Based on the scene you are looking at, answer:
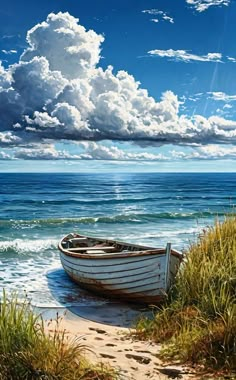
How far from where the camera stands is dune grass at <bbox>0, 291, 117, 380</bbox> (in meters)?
4.69

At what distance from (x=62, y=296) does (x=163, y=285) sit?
3389 mm

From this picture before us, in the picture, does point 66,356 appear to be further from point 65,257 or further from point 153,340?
point 65,257

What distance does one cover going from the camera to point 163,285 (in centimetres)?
937

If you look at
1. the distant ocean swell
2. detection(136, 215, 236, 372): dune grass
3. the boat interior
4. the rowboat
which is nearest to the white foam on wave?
the boat interior

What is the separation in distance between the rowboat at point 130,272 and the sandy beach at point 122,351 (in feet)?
2.55

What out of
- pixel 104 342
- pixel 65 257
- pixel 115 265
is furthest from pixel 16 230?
pixel 104 342

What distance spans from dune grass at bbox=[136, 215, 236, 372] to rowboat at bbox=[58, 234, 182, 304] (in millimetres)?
647

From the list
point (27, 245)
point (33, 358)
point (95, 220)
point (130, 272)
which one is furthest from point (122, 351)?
point (95, 220)

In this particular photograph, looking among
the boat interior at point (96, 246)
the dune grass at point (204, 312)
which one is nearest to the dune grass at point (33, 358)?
the dune grass at point (204, 312)

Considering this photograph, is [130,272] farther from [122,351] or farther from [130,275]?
[122,351]

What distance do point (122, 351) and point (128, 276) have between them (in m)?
3.57

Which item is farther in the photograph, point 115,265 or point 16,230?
point 16,230

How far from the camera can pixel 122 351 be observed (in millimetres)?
6625

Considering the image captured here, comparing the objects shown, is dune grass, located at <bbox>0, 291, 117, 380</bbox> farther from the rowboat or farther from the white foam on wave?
the white foam on wave
